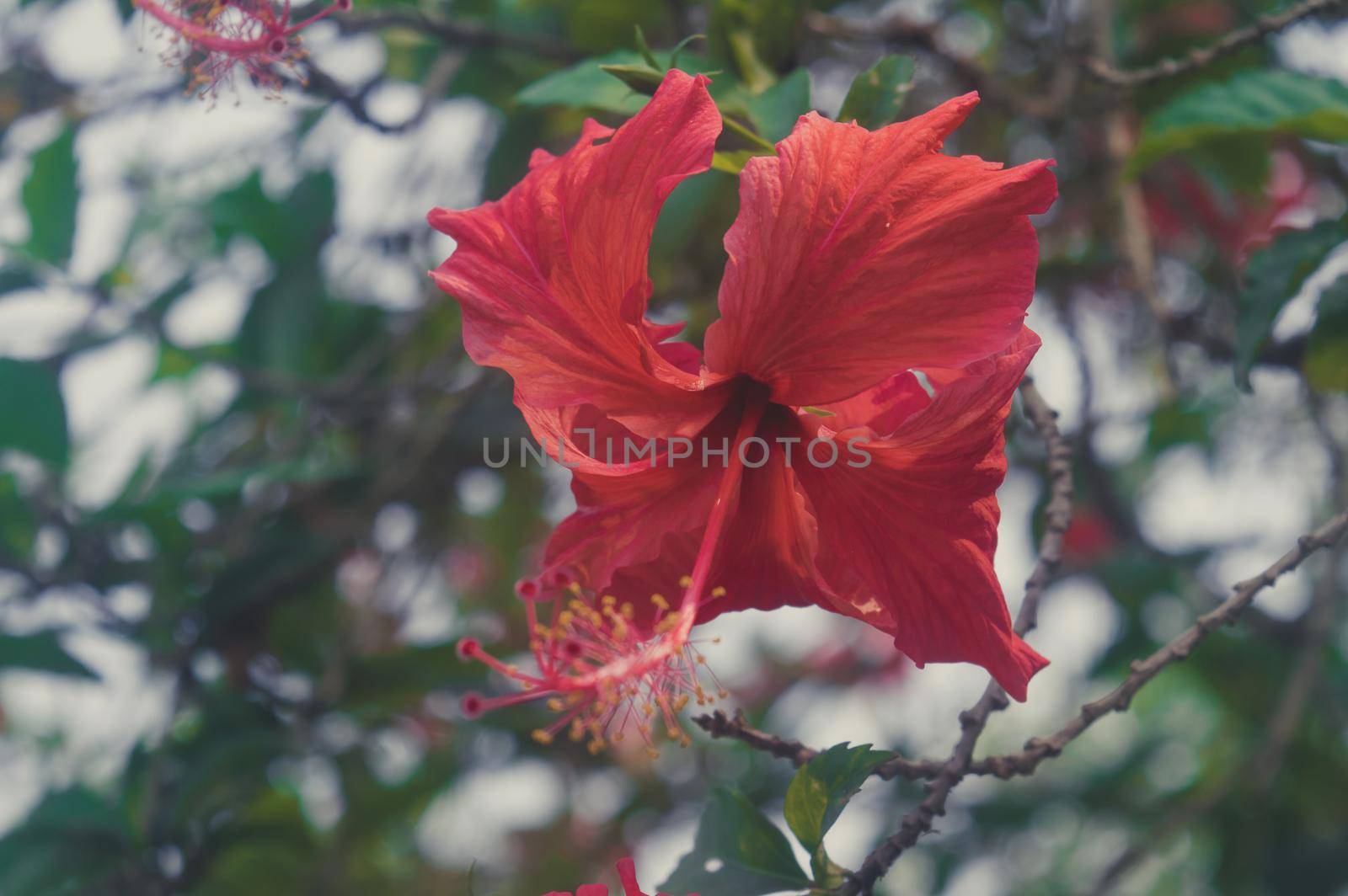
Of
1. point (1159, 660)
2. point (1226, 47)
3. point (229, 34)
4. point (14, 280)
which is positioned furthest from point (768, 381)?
point (14, 280)

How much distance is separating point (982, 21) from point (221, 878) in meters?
2.47

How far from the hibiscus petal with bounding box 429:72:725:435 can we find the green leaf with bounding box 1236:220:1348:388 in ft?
2.28

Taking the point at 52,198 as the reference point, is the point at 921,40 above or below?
above

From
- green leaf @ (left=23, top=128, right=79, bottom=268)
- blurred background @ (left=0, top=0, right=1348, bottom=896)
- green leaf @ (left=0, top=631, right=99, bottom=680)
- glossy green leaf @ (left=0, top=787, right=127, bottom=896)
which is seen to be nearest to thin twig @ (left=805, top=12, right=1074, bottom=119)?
blurred background @ (left=0, top=0, right=1348, bottom=896)

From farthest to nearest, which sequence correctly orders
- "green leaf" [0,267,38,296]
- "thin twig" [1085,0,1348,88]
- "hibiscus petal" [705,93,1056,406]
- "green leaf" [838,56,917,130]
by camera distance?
"green leaf" [0,267,38,296], "thin twig" [1085,0,1348,88], "green leaf" [838,56,917,130], "hibiscus petal" [705,93,1056,406]

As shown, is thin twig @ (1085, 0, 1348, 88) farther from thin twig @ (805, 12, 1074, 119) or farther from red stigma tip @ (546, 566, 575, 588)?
red stigma tip @ (546, 566, 575, 588)

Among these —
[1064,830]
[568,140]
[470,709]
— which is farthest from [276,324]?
[1064,830]

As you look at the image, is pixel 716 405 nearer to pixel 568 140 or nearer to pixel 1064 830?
pixel 568 140

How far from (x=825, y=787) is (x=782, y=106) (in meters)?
0.71

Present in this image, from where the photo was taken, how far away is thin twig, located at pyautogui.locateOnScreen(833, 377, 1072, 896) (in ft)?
2.91

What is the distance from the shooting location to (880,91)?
1104mm

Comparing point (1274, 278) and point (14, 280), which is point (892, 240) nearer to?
point (1274, 278)

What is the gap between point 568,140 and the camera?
8.01 feet

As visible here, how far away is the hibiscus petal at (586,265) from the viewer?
911mm
